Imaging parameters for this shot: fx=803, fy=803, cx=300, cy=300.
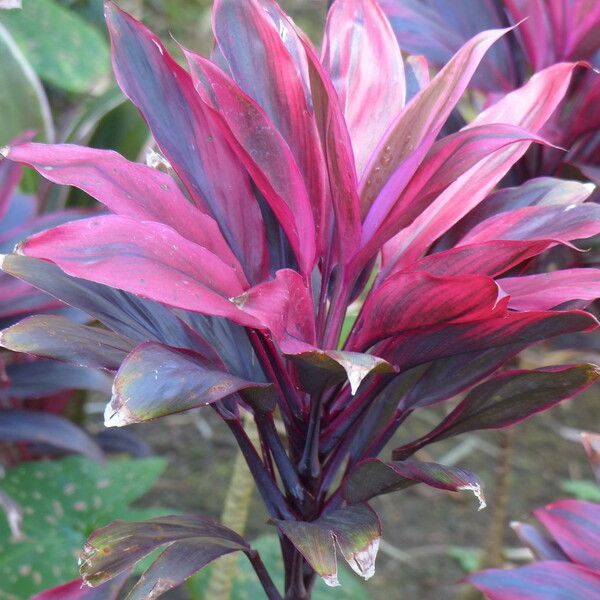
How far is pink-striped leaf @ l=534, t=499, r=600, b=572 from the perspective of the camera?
0.73m

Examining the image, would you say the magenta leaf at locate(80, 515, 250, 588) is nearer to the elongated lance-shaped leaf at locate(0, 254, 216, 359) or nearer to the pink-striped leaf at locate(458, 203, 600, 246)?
the elongated lance-shaped leaf at locate(0, 254, 216, 359)

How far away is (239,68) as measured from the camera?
0.61m

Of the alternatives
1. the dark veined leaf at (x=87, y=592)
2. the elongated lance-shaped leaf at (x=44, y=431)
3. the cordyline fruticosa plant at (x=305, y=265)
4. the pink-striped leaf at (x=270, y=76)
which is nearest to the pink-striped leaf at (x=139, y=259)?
the cordyline fruticosa plant at (x=305, y=265)

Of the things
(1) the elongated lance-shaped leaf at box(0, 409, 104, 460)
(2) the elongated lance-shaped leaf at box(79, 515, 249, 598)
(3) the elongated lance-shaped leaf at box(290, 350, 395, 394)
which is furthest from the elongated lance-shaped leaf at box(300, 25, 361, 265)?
(1) the elongated lance-shaped leaf at box(0, 409, 104, 460)

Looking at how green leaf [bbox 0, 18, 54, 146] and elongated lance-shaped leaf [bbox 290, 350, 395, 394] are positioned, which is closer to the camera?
elongated lance-shaped leaf [bbox 290, 350, 395, 394]

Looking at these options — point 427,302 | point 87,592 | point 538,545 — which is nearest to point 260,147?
point 427,302

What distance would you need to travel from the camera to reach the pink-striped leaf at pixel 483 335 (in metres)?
0.53

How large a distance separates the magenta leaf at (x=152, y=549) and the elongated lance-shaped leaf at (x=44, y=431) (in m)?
0.49

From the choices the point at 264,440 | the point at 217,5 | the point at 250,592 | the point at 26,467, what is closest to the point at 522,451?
the point at 250,592

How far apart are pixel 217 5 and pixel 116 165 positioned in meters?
0.15

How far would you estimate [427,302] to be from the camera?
1.70ft

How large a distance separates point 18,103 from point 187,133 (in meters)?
0.86

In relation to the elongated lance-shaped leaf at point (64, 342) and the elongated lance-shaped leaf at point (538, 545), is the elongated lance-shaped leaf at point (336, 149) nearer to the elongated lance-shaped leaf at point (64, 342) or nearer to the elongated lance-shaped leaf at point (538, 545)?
the elongated lance-shaped leaf at point (64, 342)

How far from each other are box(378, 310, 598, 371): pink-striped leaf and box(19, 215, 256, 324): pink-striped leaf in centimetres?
13
